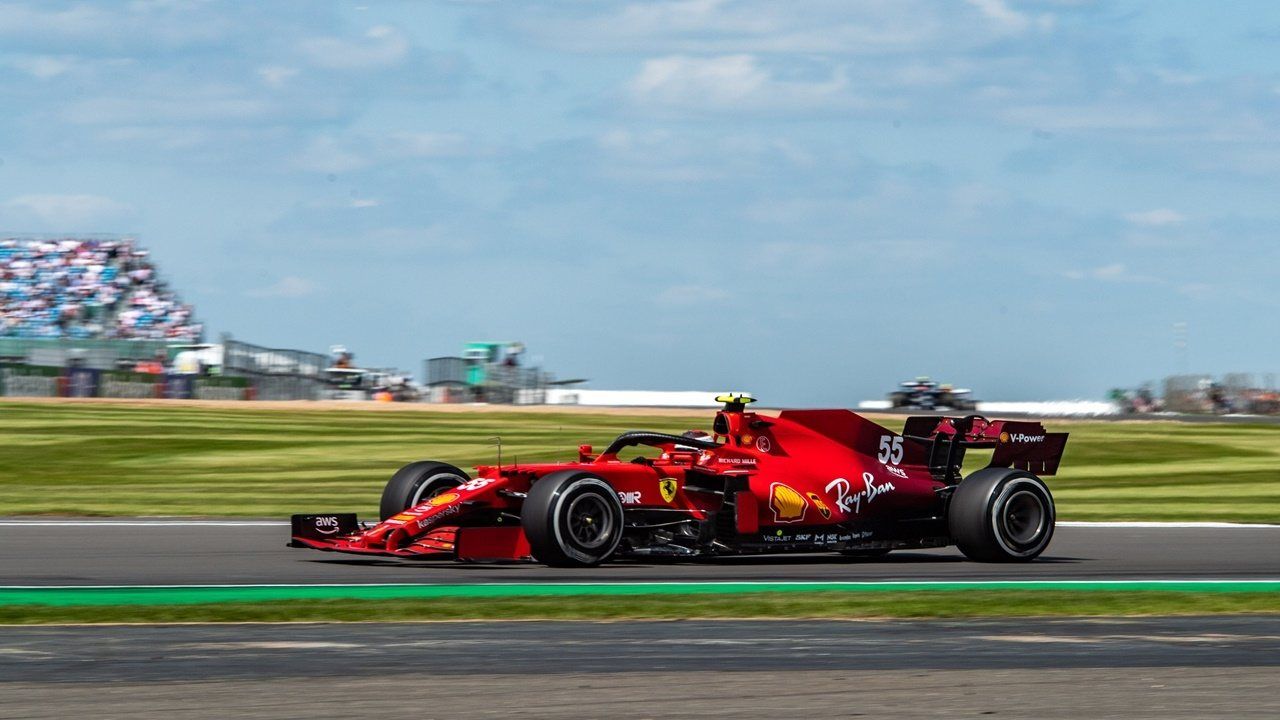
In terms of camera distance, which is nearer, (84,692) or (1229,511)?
(84,692)

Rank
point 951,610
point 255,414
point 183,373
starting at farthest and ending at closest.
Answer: point 183,373, point 255,414, point 951,610

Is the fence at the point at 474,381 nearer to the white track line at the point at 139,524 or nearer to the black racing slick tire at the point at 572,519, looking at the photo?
the white track line at the point at 139,524

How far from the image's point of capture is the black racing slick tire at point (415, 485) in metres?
13.2

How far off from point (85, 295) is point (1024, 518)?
51560mm

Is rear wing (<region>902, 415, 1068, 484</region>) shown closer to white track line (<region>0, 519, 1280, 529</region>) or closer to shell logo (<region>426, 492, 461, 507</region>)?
white track line (<region>0, 519, 1280, 529</region>)

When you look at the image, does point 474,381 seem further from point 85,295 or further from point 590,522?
point 590,522

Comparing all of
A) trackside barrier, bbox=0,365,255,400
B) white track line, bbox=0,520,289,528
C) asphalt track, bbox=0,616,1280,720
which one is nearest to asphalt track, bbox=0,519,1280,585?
white track line, bbox=0,520,289,528

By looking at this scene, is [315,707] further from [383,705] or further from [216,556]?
[216,556]

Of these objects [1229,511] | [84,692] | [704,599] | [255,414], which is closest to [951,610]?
[704,599]

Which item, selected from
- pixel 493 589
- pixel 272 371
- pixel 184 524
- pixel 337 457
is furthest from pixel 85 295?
pixel 493 589

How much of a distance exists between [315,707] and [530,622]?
277cm

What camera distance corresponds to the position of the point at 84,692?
22.9ft

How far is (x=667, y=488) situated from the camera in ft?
42.1

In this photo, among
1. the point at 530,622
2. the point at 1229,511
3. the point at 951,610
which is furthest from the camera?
the point at 1229,511
